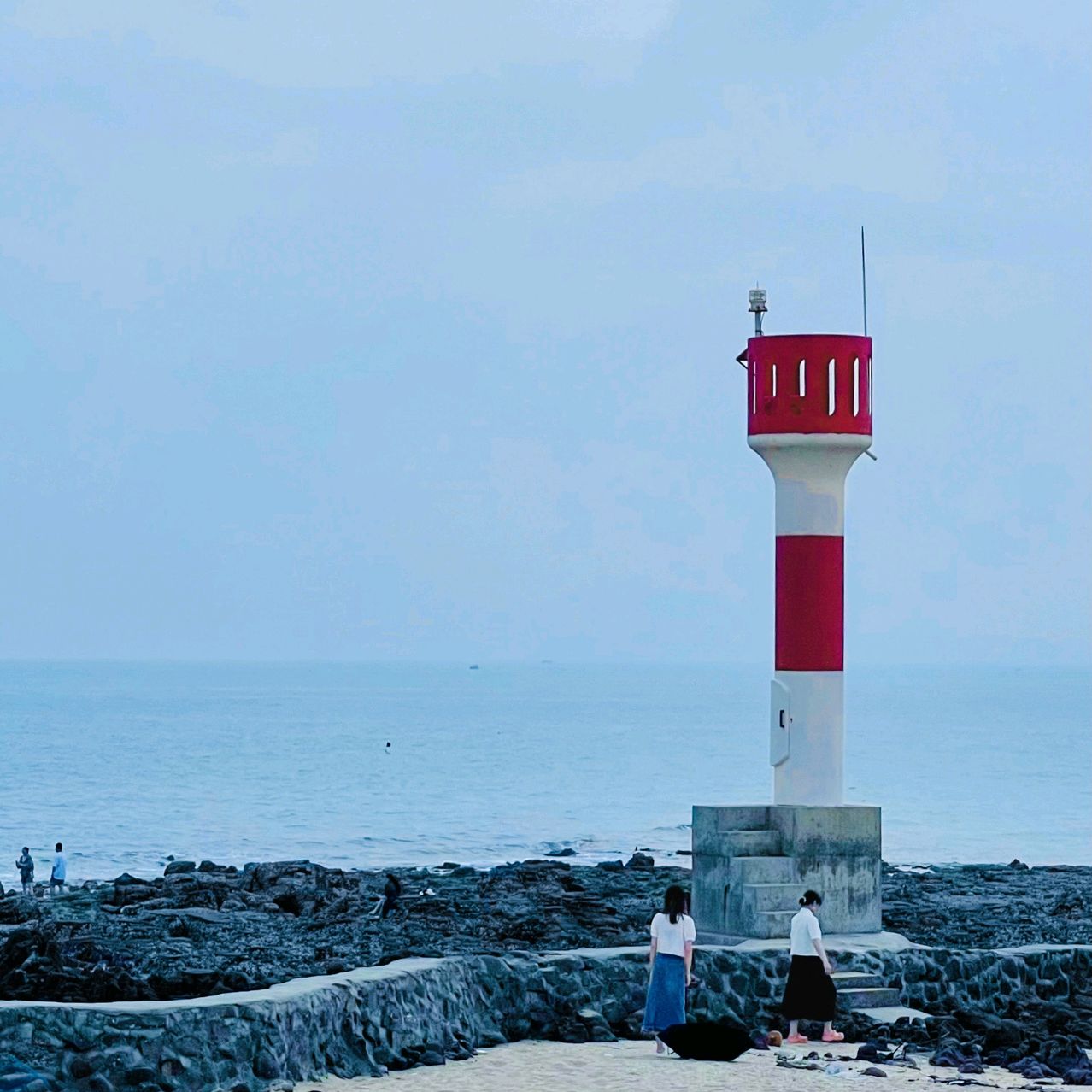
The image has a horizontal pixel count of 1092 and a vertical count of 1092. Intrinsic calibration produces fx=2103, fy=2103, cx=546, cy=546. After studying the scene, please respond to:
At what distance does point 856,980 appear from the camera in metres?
18.6

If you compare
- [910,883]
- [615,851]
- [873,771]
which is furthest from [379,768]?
[910,883]

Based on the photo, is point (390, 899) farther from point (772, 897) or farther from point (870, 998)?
point (870, 998)

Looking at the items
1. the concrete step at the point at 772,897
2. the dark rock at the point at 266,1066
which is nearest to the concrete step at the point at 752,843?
the concrete step at the point at 772,897

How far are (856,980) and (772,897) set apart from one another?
56.6 inches

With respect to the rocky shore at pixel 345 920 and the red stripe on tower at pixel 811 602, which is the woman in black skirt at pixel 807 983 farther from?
the red stripe on tower at pixel 811 602

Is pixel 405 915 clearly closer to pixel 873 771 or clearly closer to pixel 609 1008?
pixel 609 1008

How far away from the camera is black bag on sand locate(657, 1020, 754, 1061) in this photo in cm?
1560

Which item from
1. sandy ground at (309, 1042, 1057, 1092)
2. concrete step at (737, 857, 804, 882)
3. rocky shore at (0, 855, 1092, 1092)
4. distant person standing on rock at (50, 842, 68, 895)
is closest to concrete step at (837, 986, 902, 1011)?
rocky shore at (0, 855, 1092, 1092)

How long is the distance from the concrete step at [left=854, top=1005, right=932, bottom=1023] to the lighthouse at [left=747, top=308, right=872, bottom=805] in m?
2.79

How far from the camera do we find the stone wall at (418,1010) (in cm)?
1362

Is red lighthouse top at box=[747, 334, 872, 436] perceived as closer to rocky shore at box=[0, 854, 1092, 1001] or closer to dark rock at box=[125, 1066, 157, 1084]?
rocky shore at box=[0, 854, 1092, 1001]

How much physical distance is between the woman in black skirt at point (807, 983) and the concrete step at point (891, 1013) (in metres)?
0.94

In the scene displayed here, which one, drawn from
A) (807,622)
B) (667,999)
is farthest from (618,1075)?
(807,622)

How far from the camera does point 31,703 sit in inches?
6673
